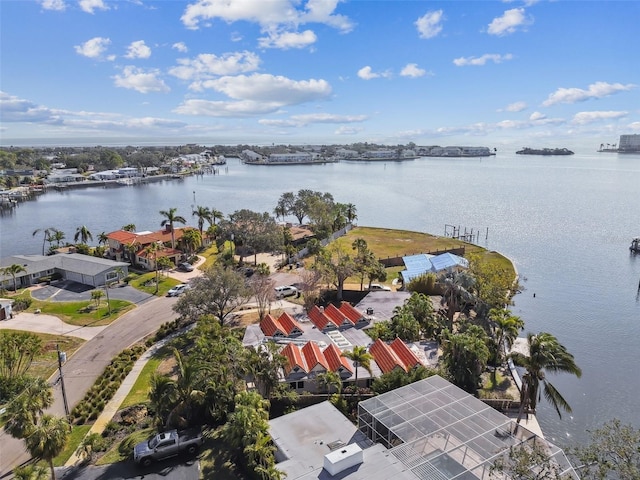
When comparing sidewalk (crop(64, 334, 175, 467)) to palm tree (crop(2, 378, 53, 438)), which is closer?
palm tree (crop(2, 378, 53, 438))

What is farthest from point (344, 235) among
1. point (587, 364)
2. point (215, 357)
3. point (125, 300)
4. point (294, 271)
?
point (215, 357)

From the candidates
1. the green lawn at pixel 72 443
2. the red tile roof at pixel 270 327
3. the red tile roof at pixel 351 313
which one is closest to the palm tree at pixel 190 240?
the red tile roof at pixel 270 327

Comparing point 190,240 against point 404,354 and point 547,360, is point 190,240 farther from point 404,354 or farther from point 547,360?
point 547,360

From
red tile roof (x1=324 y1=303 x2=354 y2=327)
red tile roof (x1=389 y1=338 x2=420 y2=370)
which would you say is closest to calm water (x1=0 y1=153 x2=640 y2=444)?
red tile roof (x1=389 y1=338 x2=420 y2=370)

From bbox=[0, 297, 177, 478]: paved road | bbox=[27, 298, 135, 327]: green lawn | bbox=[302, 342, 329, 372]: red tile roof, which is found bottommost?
bbox=[0, 297, 177, 478]: paved road

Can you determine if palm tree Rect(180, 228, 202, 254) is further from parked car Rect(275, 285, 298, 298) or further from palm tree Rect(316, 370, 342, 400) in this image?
palm tree Rect(316, 370, 342, 400)

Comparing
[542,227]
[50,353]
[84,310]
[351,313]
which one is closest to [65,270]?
[84,310]

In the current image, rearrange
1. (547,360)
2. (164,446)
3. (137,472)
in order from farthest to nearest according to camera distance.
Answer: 1. (164,446)
2. (547,360)
3. (137,472)
